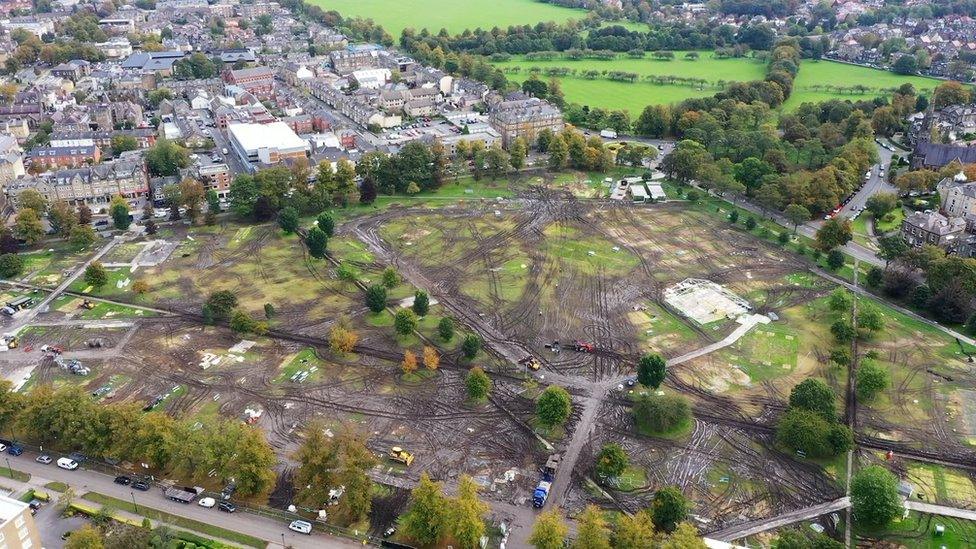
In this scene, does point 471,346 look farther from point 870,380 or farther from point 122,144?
point 122,144

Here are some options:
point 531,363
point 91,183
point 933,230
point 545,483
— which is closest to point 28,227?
point 91,183

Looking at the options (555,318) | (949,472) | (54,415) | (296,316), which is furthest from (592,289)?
(54,415)

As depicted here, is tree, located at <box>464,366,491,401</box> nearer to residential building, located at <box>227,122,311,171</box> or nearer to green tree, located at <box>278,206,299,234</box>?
green tree, located at <box>278,206,299,234</box>

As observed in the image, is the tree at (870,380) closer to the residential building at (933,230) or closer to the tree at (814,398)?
the tree at (814,398)

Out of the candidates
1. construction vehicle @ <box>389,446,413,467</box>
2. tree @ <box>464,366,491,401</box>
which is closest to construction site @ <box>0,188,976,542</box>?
construction vehicle @ <box>389,446,413,467</box>

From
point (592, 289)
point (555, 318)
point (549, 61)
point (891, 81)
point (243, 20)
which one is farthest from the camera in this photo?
point (243, 20)

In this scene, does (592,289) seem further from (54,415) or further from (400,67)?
(400,67)
